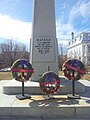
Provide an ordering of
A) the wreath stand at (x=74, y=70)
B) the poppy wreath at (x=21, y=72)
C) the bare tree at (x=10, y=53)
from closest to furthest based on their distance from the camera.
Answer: the poppy wreath at (x=21, y=72) → the wreath stand at (x=74, y=70) → the bare tree at (x=10, y=53)

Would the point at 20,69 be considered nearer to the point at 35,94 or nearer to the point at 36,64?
the point at 35,94

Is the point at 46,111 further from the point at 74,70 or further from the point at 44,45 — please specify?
the point at 44,45

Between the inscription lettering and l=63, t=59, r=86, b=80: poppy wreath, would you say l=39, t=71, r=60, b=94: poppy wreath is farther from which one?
the inscription lettering

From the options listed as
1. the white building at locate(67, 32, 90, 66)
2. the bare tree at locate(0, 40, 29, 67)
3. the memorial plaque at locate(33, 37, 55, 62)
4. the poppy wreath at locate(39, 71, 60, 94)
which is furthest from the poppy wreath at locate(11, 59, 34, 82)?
the white building at locate(67, 32, 90, 66)

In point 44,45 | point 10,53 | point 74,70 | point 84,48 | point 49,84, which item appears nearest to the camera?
point 49,84

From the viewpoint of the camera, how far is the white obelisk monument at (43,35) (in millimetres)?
8844

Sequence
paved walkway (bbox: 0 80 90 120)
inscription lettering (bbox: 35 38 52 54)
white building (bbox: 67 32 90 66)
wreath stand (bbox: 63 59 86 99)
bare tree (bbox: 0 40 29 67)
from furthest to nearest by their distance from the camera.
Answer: white building (bbox: 67 32 90 66) → bare tree (bbox: 0 40 29 67) → inscription lettering (bbox: 35 38 52 54) → wreath stand (bbox: 63 59 86 99) → paved walkway (bbox: 0 80 90 120)

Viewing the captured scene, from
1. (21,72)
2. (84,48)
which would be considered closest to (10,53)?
(84,48)

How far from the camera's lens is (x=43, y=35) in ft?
29.1

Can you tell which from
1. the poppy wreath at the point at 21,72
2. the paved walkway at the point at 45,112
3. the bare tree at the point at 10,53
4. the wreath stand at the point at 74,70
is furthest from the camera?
the bare tree at the point at 10,53

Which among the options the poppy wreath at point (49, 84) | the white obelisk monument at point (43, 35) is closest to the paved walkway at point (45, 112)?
the poppy wreath at point (49, 84)

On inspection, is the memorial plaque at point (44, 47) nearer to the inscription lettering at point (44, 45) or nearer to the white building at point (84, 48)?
the inscription lettering at point (44, 45)

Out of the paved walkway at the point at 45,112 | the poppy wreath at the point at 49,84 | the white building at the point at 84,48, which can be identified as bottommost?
the paved walkway at the point at 45,112

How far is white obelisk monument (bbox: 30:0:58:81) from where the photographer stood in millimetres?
8844
